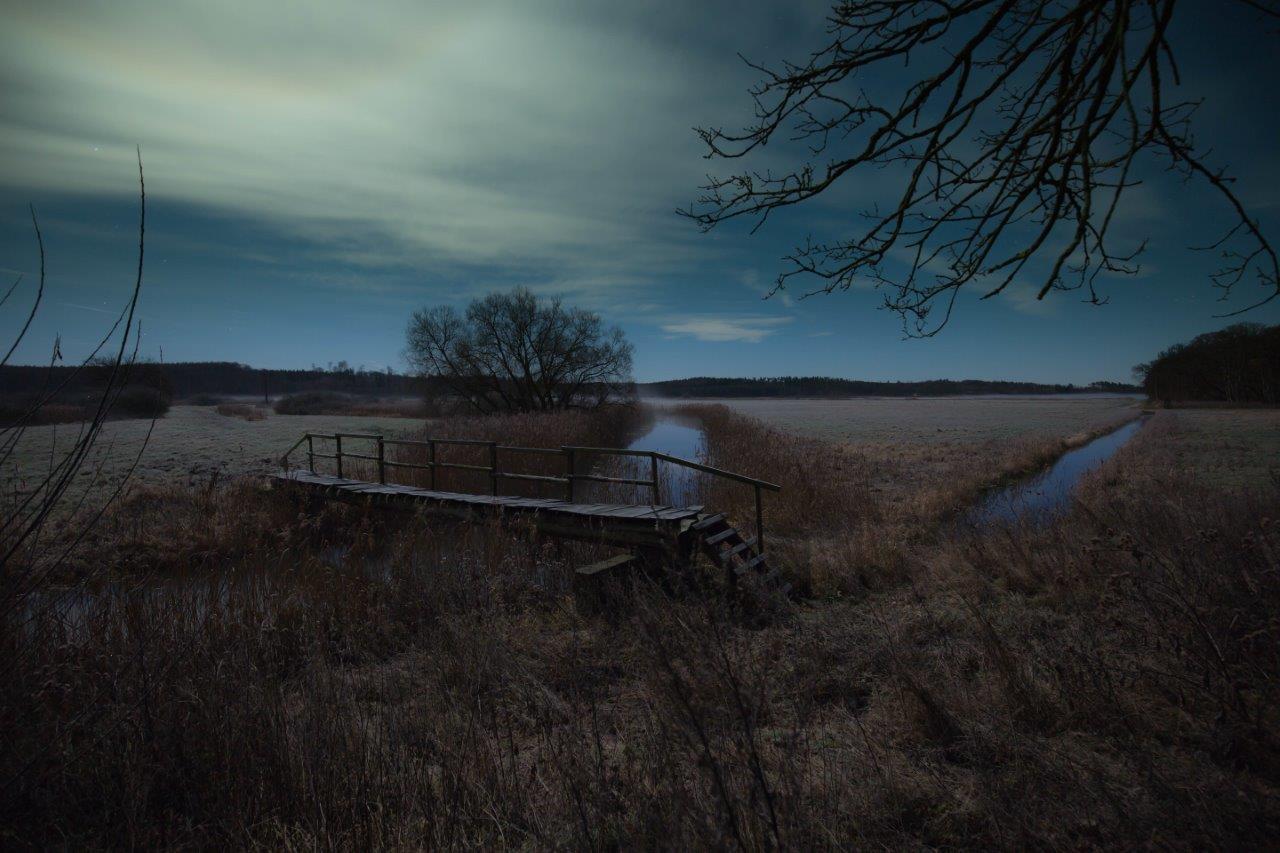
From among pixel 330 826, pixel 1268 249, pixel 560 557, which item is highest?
pixel 1268 249

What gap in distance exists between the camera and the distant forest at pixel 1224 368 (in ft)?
106

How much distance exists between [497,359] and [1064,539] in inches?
1372

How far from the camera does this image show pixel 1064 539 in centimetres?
764

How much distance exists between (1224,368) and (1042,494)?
38.0m

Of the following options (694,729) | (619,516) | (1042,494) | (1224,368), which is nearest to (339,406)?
(619,516)

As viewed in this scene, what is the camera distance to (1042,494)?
1173 cm

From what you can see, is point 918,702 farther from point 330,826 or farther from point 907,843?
point 330,826

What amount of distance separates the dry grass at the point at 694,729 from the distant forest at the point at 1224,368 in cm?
3781

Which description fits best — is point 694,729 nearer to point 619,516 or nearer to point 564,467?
point 619,516

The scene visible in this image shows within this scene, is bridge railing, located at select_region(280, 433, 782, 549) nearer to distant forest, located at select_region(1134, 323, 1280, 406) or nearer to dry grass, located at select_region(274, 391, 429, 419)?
distant forest, located at select_region(1134, 323, 1280, 406)

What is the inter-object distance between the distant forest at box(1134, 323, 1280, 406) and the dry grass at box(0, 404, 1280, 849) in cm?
3781

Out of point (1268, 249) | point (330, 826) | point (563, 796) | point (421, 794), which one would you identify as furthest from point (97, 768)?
point (1268, 249)

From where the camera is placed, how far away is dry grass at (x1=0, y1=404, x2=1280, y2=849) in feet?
7.86

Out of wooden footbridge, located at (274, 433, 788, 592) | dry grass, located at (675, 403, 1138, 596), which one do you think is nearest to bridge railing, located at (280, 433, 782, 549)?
wooden footbridge, located at (274, 433, 788, 592)
